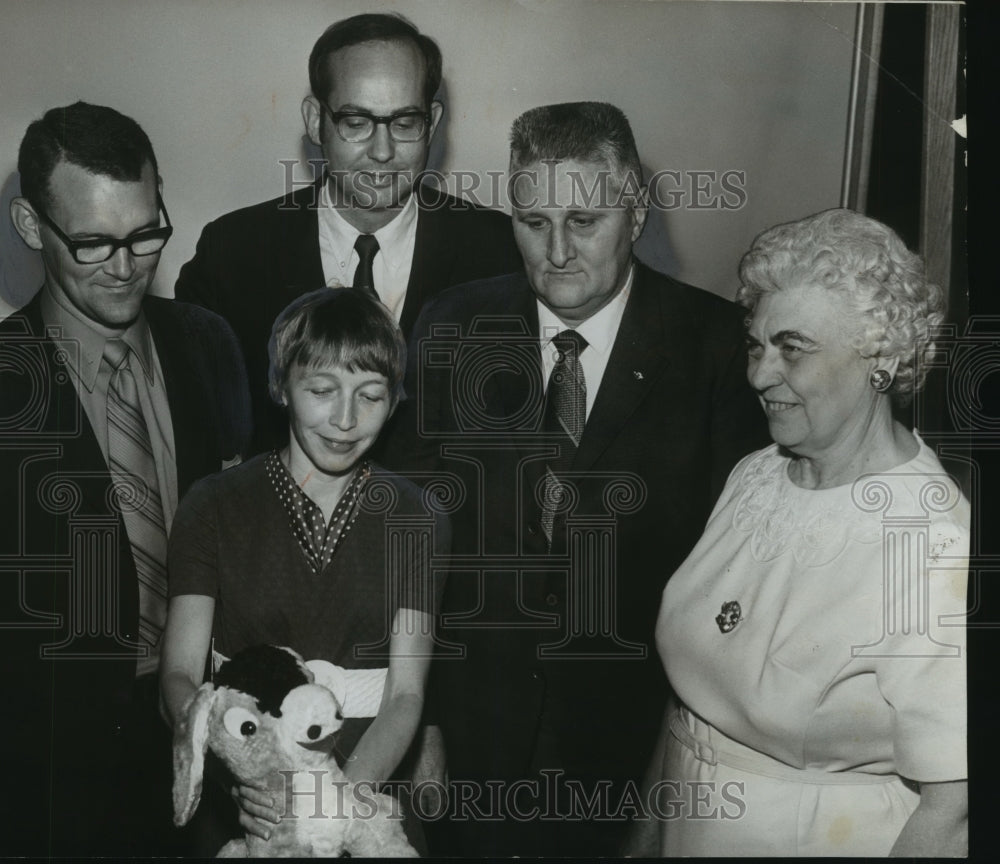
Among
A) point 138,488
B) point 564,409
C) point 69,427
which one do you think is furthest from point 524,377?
point 69,427

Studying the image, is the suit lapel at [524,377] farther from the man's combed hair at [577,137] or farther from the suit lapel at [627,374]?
the man's combed hair at [577,137]

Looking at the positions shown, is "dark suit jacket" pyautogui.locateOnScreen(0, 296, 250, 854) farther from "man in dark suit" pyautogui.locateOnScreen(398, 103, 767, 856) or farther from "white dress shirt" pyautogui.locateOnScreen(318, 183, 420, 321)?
"man in dark suit" pyautogui.locateOnScreen(398, 103, 767, 856)

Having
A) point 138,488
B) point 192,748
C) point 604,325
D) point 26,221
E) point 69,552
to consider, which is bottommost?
point 192,748

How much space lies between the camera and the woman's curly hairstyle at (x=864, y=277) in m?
2.53

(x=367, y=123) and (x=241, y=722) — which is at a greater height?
(x=367, y=123)

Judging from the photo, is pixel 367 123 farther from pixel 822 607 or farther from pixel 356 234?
pixel 822 607

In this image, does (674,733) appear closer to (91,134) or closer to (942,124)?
(942,124)

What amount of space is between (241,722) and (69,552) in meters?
0.53

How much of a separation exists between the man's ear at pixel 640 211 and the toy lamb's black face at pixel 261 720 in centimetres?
114

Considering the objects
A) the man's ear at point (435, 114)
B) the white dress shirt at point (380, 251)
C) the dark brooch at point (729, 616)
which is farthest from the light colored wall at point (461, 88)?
the dark brooch at point (729, 616)

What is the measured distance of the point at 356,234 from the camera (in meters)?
2.62

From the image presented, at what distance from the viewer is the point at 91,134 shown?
2568mm

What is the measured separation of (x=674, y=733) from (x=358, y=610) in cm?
72

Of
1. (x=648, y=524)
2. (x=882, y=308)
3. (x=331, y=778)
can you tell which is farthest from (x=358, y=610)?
(x=882, y=308)
